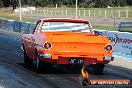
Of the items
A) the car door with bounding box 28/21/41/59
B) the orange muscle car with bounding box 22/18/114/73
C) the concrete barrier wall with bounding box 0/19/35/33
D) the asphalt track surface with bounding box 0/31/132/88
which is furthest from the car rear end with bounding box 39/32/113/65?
the concrete barrier wall with bounding box 0/19/35/33

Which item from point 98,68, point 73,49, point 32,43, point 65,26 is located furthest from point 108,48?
point 32,43

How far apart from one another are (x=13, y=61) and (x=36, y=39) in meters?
3.51

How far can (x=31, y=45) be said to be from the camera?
572 inches

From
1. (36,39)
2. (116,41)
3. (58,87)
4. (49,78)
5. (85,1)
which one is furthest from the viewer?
(85,1)

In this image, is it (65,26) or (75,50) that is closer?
(75,50)

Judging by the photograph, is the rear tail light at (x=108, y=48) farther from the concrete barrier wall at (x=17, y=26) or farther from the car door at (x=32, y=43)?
the concrete barrier wall at (x=17, y=26)

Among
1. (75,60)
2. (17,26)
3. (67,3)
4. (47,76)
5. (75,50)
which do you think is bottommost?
(67,3)

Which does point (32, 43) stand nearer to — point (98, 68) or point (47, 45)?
point (47, 45)

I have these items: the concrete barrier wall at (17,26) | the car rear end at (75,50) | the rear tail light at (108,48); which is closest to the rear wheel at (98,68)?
the car rear end at (75,50)

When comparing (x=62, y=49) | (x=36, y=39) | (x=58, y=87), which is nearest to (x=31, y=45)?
(x=36, y=39)

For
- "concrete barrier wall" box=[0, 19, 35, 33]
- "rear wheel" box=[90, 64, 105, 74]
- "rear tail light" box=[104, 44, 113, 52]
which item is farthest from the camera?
"concrete barrier wall" box=[0, 19, 35, 33]

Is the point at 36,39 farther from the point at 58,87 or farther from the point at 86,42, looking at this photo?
the point at 58,87

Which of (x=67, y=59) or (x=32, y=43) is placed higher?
(x=32, y=43)

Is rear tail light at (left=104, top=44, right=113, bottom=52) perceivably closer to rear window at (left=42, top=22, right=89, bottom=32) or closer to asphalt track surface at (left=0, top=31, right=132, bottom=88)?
asphalt track surface at (left=0, top=31, right=132, bottom=88)
